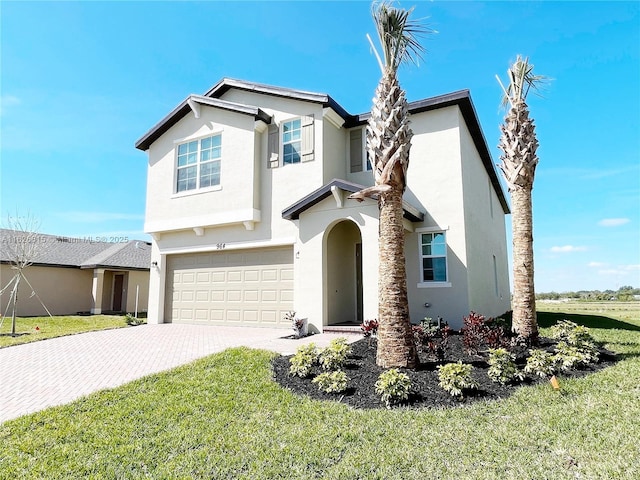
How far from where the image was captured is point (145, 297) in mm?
24719

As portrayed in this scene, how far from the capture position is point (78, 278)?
75.5ft

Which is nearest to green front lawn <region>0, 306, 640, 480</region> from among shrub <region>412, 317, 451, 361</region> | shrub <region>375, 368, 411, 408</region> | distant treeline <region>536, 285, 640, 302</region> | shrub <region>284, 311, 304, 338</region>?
shrub <region>375, 368, 411, 408</region>

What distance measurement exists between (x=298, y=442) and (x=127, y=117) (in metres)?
16.4

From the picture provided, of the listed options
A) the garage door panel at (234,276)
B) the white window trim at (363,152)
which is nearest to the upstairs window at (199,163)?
the garage door panel at (234,276)

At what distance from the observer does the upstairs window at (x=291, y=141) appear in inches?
532

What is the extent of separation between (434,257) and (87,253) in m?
23.3

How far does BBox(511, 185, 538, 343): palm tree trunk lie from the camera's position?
902 centimetres

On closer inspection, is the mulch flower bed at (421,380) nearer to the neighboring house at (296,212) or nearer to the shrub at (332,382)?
the shrub at (332,382)

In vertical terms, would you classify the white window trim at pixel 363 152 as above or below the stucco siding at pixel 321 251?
above

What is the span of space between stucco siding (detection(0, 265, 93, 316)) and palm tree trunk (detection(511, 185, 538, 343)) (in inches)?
934

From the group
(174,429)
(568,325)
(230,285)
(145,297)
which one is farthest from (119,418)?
(145,297)

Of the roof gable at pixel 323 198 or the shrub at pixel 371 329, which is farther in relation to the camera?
the roof gable at pixel 323 198

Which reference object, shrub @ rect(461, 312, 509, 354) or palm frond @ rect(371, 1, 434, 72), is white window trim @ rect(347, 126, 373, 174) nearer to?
palm frond @ rect(371, 1, 434, 72)

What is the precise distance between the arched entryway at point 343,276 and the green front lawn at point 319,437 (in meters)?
6.08
